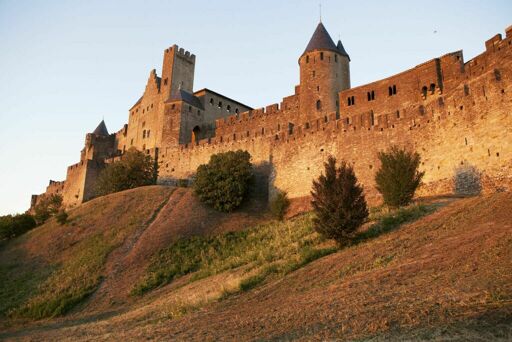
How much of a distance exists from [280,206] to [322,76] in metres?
14.1

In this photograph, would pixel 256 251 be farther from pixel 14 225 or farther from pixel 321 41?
pixel 321 41

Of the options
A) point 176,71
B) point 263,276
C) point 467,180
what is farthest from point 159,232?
point 176,71

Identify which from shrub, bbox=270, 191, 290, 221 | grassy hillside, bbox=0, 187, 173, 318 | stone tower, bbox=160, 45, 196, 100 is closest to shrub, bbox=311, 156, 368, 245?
shrub, bbox=270, 191, 290, 221

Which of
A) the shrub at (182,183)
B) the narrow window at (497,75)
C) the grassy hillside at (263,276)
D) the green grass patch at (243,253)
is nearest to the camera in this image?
the grassy hillside at (263,276)

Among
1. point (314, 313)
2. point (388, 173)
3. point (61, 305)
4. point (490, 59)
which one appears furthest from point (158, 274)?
point (490, 59)

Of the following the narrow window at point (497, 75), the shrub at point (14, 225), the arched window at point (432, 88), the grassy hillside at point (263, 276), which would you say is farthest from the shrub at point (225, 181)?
the narrow window at point (497, 75)

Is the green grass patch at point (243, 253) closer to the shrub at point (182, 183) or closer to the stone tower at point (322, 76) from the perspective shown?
the shrub at point (182, 183)

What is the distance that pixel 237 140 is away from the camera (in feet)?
124

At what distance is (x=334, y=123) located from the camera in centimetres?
3073

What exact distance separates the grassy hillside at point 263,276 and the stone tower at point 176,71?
23.7 metres

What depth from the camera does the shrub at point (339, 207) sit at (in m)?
16.5

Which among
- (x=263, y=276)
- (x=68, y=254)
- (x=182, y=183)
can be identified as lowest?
(x=263, y=276)

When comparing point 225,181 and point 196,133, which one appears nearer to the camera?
point 225,181

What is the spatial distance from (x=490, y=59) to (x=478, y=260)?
21.6m
